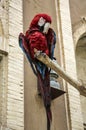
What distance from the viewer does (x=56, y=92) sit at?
7.42m

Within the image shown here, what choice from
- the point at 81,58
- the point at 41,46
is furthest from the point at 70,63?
the point at 41,46

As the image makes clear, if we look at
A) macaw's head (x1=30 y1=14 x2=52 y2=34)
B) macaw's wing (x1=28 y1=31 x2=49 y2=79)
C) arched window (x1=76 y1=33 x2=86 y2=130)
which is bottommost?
macaw's wing (x1=28 y1=31 x2=49 y2=79)

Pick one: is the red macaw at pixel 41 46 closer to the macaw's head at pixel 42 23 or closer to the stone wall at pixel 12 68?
the macaw's head at pixel 42 23

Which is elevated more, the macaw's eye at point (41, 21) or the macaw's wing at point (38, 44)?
the macaw's eye at point (41, 21)

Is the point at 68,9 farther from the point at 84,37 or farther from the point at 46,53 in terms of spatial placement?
the point at 46,53

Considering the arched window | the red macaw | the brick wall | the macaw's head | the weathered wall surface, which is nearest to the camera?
the red macaw

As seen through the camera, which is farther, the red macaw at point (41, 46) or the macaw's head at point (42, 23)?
the macaw's head at point (42, 23)

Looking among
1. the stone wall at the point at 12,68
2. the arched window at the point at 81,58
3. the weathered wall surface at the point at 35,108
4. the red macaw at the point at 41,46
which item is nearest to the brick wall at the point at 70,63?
the weathered wall surface at the point at 35,108

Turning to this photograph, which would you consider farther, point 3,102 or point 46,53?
point 3,102

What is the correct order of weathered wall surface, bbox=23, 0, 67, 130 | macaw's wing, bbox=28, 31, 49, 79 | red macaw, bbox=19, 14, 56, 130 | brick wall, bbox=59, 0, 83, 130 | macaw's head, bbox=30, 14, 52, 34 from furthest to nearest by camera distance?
brick wall, bbox=59, 0, 83, 130 → weathered wall surface, bbox=23, 0, 67, 130 → macaw's head, bbox=30, 14, 52, 34 → macaw's wing, bbox=28, 31, 49, 79 → red macaw, bbox=19, 14, 56, 130

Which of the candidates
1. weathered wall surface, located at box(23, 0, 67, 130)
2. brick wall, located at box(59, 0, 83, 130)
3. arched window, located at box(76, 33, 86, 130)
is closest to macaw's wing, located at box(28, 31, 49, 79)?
weathered wall surface, located at box(23, 0, 67, 130)

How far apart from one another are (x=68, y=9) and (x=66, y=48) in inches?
44.6

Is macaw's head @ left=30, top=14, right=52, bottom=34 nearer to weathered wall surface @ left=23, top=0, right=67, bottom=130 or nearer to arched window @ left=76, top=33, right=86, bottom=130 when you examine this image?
weathered wall surface @ left=23, top=0, right=67, bottom=130

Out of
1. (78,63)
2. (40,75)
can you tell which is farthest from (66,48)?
(40,75)
